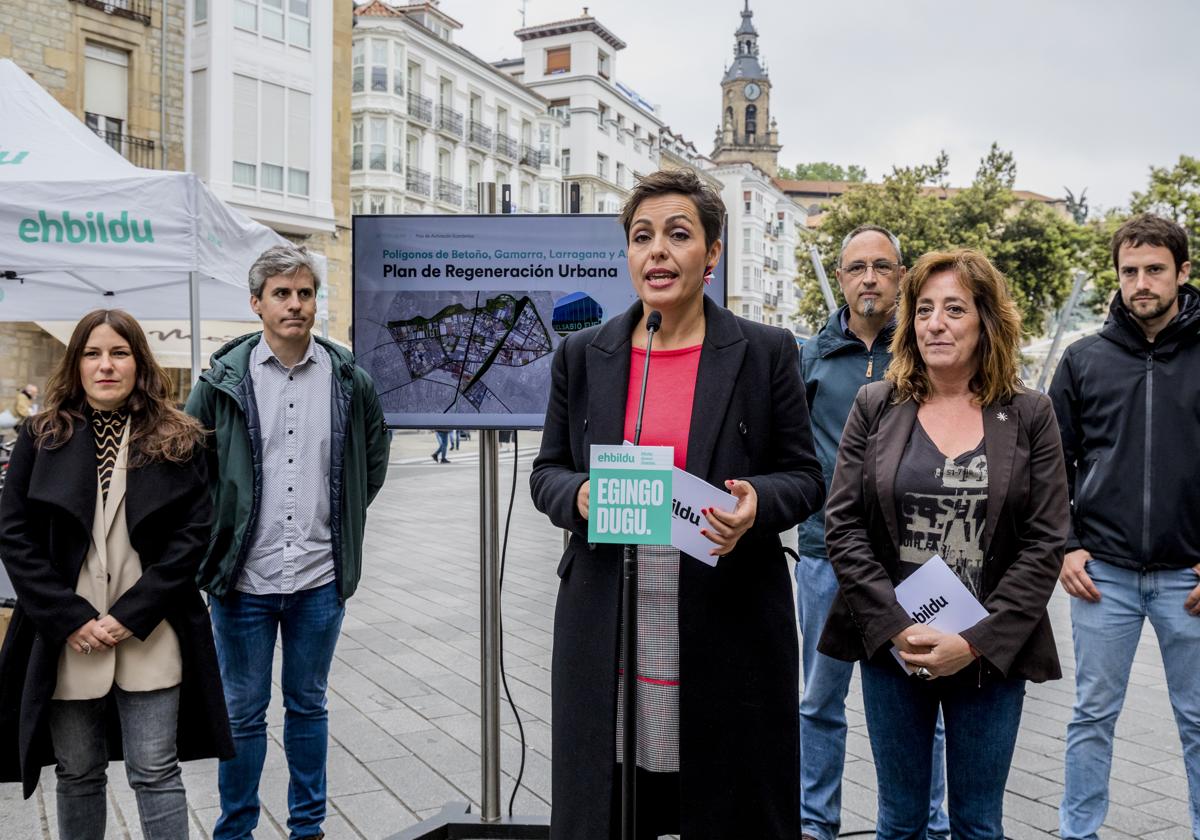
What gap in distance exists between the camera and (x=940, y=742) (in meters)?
3.58

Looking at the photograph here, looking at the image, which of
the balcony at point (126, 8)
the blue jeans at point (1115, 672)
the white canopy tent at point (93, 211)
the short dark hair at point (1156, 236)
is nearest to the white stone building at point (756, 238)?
the balcony at point (126, 8)

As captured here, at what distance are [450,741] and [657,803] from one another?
98.7 inches

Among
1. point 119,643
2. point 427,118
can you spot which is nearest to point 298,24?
point 427,118

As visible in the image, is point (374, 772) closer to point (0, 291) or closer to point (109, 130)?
point (0, 291)

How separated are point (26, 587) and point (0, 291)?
5.08 metres

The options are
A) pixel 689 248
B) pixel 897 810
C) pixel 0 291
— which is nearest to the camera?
pixel 689 248

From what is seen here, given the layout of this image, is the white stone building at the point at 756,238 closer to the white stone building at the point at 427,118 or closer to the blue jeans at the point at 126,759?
the white stone building at the point at 427,118

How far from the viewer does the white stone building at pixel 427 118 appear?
136 feet

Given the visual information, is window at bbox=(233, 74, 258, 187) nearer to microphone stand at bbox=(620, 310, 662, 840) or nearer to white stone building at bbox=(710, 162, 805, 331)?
microphone stand at bbox=(620, 310, 662, 840)

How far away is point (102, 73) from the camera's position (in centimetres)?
2306

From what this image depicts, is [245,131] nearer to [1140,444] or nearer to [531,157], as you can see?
[1140,444]

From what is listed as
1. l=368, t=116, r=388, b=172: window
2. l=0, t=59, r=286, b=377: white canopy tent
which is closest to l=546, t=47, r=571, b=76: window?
l=368, t=116, r=388, b=172: window

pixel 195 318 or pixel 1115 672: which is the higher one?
pixel 195 318

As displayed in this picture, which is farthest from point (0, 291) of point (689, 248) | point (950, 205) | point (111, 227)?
point (950, 205)
